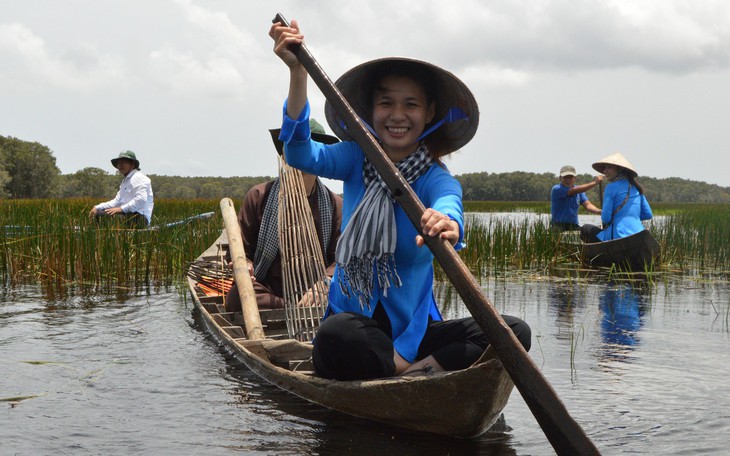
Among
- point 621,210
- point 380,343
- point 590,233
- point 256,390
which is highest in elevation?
point 621,210

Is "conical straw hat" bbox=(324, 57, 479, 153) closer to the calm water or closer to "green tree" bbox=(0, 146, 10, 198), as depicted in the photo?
the calm water

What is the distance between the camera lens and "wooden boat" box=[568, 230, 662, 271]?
381 inches

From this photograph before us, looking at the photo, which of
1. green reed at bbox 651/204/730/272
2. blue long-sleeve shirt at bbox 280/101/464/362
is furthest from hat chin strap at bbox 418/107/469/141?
green reed at bbox 651/204/730/272

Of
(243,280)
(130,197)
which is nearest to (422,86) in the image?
(243,280)

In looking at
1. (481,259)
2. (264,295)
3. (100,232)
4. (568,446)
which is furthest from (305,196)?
(481,259)

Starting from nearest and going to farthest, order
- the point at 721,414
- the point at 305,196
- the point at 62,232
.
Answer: the point at 721,414, the point at 305,196, the point at 62,232

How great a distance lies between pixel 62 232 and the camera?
843 cm

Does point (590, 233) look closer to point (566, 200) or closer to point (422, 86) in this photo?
point (566, 200)

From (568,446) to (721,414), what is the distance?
1.76 meters

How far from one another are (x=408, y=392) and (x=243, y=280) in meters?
2.43

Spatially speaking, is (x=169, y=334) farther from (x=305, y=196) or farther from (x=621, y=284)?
(x=621, y=284)

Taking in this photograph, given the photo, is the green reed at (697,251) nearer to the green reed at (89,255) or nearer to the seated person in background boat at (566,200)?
the seated person in background boat at (566,200)

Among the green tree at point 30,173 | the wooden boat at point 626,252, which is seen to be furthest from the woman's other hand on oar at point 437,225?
the green tree at point 30,173

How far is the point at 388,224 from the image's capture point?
3.03 metres
